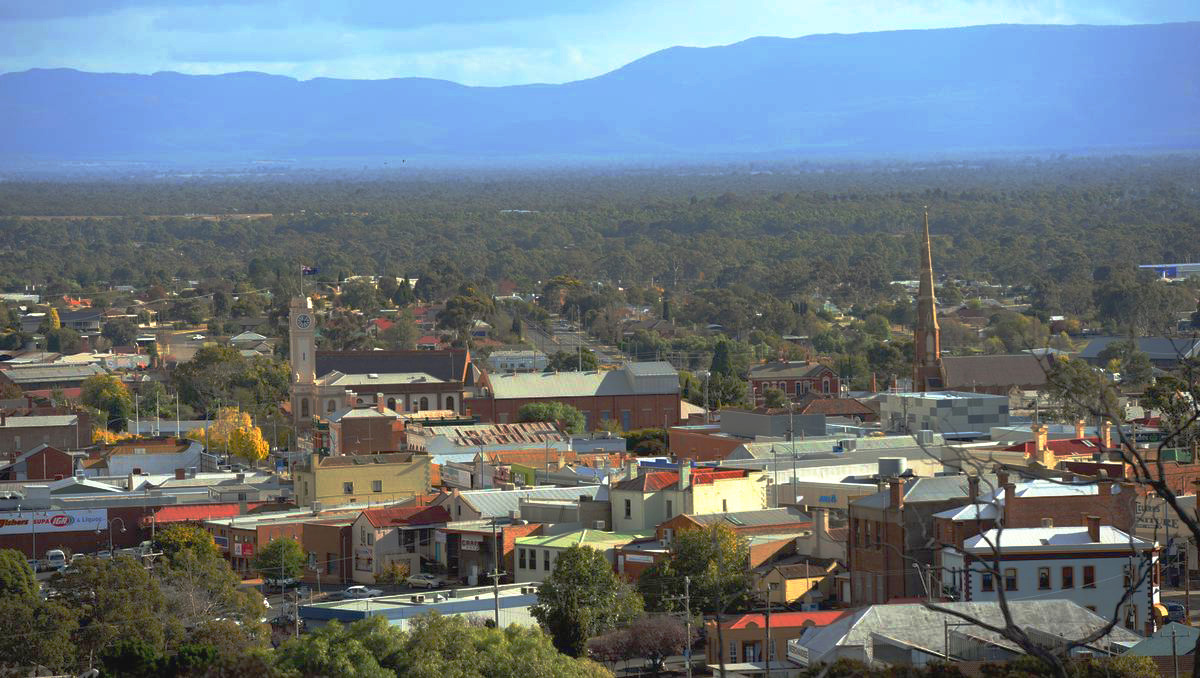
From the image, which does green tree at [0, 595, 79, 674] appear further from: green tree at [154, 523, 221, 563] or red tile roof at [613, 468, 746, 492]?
red tile roof at [613, 468, 746, 492]

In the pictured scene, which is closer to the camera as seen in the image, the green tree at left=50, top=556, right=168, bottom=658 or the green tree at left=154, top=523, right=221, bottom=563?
the green tree at left=50, top=556, right=168, bottom=658

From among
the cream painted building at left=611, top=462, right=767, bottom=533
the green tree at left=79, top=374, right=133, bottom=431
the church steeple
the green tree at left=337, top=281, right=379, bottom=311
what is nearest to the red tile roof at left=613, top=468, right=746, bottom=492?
the cream painted building at left=611, top=462, right=767, bottom=533

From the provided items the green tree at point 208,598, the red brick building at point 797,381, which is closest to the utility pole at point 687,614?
the green tree at point 208,598

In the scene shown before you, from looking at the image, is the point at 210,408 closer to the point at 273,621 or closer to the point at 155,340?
the point at 155,340

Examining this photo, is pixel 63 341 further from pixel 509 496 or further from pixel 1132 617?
pixel 1132 617

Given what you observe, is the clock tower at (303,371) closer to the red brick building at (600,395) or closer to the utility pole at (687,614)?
the red brick building at (600,395)

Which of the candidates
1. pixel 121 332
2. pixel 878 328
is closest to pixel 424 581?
pixel 878 328

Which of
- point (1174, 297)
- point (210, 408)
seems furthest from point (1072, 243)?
point (210, 408)
